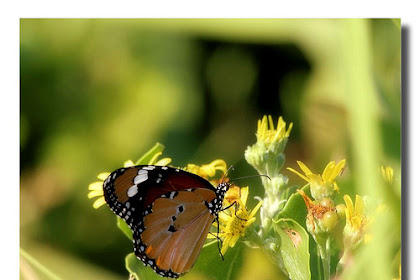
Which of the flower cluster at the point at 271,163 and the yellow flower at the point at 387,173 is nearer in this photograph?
the flower cluster at the point at 271,163

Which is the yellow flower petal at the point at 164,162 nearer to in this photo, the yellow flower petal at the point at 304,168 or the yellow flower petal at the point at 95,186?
the yellow flower petal at the point at 95,186

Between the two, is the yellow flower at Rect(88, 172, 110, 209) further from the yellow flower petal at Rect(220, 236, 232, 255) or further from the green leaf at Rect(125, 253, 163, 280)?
the yellow flower petal at Rect(220, 236, 232, 255)

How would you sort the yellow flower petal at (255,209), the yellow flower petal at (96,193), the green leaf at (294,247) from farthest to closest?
1. the yellow flower petal at (96,193)
2. the yellow flower petal at (255,209)
3. the green leaf at (294,247)

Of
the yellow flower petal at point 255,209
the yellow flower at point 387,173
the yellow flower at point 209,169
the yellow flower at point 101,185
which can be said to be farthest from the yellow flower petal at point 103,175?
the yellow flower at point 387,173

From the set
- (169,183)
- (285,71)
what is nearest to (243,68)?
(285,71)

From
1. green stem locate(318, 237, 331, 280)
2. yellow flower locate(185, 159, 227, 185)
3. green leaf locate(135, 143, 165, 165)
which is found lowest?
green stem locate(318, 237, 331, 280)

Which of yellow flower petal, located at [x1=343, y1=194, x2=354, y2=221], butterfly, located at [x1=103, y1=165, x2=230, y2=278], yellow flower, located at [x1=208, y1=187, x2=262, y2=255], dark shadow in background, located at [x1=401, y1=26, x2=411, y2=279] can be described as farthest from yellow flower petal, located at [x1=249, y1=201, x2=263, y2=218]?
dark shadow in background, located at [x1=401, y1=26, x2=411, y2=279]
